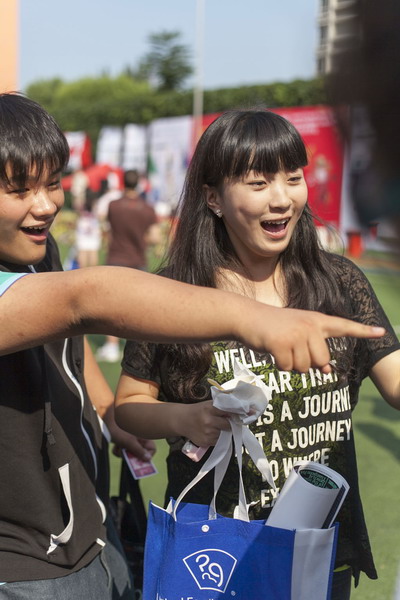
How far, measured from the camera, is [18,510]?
1.95 metres

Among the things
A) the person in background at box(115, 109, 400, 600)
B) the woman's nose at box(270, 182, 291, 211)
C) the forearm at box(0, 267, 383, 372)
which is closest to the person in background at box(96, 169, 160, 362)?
the person in background at box(115, 109, 400, 600)

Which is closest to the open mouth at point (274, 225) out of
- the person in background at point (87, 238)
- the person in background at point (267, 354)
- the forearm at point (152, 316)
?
the person in background at point (267, 354)

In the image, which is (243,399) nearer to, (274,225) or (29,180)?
(274,225)

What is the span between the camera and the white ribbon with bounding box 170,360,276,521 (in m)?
1.92

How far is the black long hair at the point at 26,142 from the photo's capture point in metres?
1.94

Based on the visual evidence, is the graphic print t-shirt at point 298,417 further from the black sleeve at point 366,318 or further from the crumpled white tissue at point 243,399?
the crumpled white tissue at point 243,399

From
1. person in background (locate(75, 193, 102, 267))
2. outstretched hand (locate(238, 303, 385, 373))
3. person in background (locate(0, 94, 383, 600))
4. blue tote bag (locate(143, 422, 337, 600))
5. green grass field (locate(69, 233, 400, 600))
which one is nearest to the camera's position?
outstretched hand (locate(238, 303, 385, 373))

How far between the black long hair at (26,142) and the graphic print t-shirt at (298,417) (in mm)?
591

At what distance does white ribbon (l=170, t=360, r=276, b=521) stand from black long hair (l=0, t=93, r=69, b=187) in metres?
0.68

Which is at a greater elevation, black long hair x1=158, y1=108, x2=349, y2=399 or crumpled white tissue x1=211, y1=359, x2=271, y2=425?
black long hair x1=158, y1=108, x2=349, y2=399

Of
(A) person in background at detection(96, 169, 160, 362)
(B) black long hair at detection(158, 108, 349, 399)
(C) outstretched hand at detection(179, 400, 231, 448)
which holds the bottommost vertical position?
(A) person in background at detection(96, 169, 160, 362)

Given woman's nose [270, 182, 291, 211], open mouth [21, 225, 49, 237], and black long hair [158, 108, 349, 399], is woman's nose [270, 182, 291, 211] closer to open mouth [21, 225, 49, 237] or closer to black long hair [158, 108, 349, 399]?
black long hair [158, 108, 349, 399]

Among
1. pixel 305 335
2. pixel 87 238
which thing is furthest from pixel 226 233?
pixel 87 238

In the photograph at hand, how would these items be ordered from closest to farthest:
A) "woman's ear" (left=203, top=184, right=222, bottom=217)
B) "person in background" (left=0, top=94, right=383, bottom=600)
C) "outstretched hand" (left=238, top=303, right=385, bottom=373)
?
"outstretched hand" (left=238, top=303, right=385, bottom=373), "person in background" (left=0, top=94, right=383, bottom=600), "woman's ear" (left=203, top=184, right=222, bottom=217)
